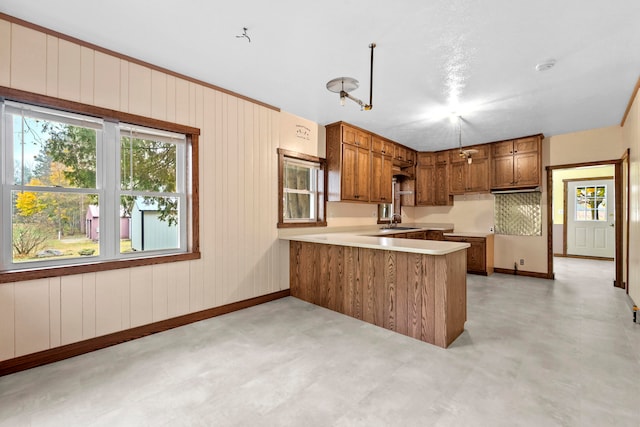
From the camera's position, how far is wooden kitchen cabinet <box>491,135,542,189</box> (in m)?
5.01

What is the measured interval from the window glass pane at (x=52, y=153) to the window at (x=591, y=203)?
10015mm

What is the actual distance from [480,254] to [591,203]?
176 inches

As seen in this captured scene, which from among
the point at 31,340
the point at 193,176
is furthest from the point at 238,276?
the point at 31,340

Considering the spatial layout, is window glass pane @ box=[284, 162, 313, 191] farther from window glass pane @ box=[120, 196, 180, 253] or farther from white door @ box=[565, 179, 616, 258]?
white door @ box=[565, 179, 616, 258]

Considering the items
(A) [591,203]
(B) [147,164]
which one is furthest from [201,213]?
(A) [591,203]

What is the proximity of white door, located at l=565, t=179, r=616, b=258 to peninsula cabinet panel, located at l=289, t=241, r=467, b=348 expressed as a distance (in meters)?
6.90

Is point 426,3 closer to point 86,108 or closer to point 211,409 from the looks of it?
point 86,108

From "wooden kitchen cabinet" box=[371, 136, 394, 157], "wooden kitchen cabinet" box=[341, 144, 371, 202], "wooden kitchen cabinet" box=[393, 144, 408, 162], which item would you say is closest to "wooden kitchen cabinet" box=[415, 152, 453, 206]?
"wooden kitchen cabinet" box=[393, 144, 408, 162]

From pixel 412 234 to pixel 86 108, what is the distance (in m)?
4.71

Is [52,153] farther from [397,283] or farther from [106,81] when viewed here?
[397,283]

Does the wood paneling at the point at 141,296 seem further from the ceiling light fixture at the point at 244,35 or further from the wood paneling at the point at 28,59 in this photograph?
the ceiling light fixture at the point at 244,35

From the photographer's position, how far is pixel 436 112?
13.1 feet

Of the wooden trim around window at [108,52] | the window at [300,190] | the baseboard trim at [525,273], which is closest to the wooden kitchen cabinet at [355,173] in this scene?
the window at [300,190]

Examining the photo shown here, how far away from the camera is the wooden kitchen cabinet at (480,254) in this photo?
5.35 m
